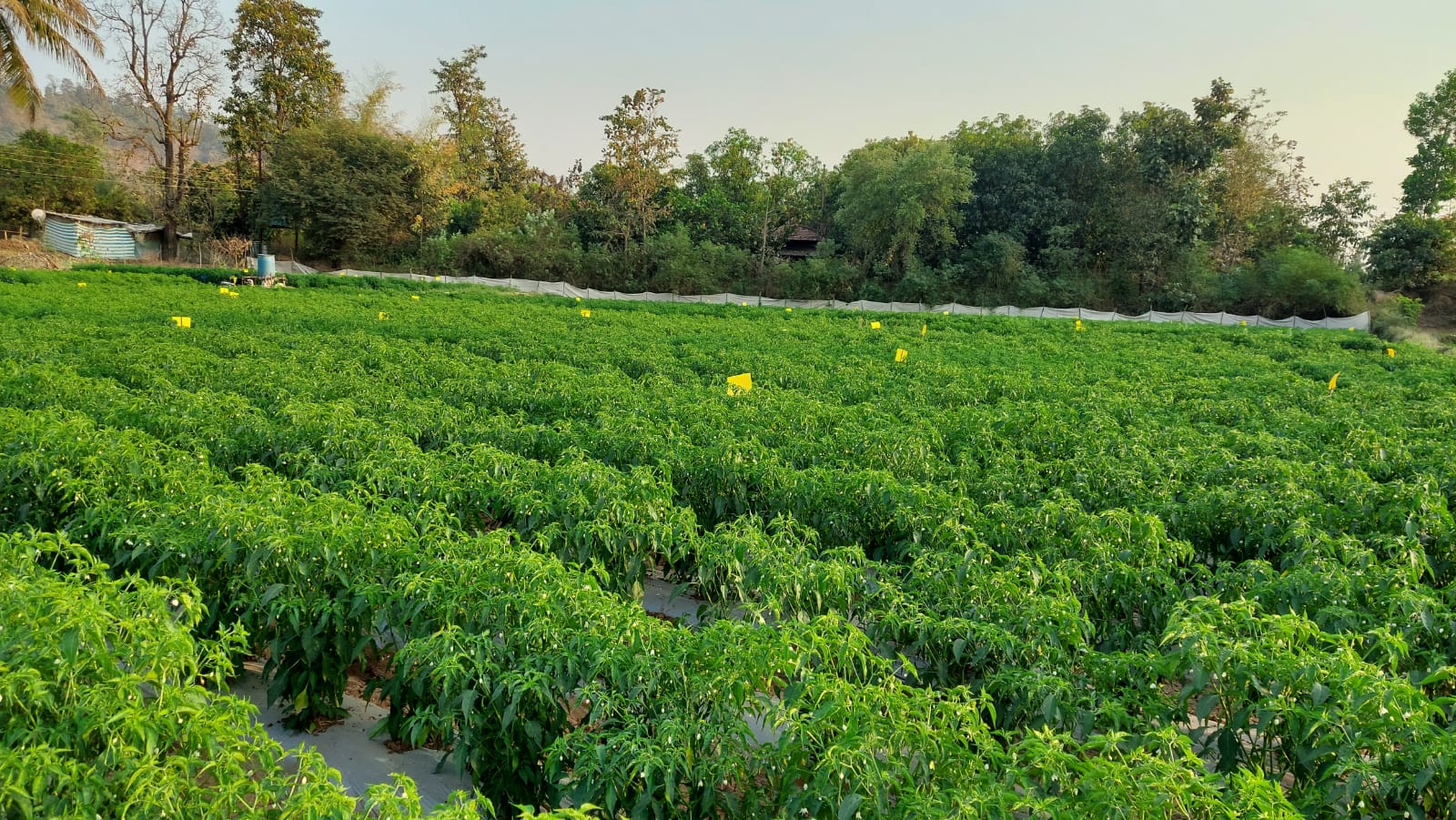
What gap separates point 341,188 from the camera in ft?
133

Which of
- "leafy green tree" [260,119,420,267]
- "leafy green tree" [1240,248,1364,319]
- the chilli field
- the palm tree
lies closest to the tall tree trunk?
"leafy green tree" [260,119,420,267]

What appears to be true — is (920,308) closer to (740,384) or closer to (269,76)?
(740,384)

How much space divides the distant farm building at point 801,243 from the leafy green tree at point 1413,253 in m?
27.3

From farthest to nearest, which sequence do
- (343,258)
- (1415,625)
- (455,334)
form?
(343,258)
(455,334)
(1415,625)

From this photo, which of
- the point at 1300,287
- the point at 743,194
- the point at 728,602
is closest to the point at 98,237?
the point at 743,194

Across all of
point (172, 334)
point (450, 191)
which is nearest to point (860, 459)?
point (172, 334)

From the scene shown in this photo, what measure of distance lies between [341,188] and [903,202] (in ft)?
93.0

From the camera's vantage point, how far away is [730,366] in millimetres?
12125

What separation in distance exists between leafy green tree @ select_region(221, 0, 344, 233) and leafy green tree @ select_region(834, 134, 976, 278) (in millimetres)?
30860

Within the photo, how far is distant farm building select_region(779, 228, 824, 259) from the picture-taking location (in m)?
46.7

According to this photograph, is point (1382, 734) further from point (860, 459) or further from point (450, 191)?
point (450, 191)

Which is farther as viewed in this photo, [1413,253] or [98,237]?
[98,237]

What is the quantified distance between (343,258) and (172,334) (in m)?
33.0

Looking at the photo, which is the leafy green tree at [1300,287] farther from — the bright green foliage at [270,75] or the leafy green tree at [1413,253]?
the bright green foliage at [270,75]
